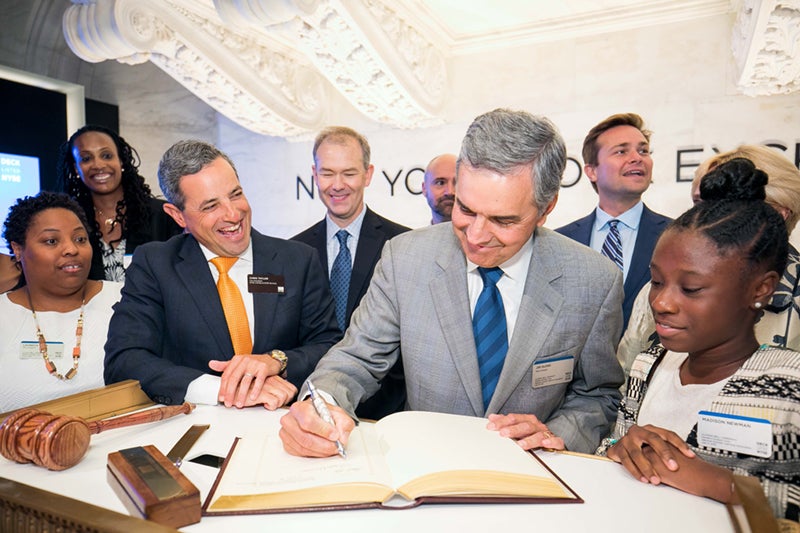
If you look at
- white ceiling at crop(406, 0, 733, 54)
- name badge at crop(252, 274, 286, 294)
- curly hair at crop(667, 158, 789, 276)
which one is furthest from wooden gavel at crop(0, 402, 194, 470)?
white ceiling at crop(406, 0, 733, 54)

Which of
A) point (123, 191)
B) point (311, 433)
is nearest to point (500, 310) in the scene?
point (311, 433)

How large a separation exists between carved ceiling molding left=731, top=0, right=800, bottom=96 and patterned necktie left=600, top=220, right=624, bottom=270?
162 centimetres

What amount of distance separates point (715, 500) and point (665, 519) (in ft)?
0.42

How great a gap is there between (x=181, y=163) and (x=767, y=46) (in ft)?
12.2

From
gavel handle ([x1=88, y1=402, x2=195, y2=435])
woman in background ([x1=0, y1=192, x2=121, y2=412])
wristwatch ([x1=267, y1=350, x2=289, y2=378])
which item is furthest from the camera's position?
woman in background ([x1=0, y1=192, x2=121, y2=412])

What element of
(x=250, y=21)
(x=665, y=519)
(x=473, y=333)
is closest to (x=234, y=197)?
(x=473, y=333)

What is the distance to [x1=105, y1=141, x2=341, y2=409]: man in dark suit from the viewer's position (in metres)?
1.96

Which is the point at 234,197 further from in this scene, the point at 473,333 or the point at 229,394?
the point at 473,333

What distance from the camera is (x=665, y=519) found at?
888mm

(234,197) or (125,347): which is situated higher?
(234,197)

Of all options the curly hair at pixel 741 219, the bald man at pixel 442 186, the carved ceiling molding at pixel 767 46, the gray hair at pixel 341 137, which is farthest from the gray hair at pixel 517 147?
the carved ceiling molding at pixel 767 46

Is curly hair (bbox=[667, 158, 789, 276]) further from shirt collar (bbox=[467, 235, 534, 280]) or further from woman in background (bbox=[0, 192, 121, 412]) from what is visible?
woman in background (bbox=[0, 192, 121, 412])

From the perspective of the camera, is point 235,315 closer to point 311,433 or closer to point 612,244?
point 311,433

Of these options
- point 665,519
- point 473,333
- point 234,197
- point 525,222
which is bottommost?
point 665,519
